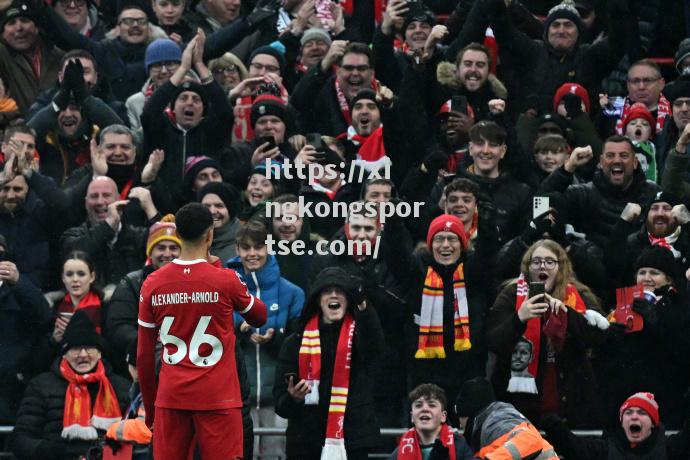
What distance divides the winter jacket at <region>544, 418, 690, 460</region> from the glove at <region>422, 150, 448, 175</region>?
2983 millimetres

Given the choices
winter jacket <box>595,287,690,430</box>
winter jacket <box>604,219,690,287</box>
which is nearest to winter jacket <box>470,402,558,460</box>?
winter jacket <box>595,287,690,430</box>

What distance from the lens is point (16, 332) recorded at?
15219 mm

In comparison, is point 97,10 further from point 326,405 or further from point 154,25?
point 326,405

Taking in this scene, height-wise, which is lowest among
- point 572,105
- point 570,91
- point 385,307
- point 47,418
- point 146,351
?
point 47,418

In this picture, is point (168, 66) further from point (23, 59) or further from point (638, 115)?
point (638, 115)

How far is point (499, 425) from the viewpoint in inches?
492

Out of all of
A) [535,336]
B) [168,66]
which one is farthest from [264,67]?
[535,336]

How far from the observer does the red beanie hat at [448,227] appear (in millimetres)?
14789

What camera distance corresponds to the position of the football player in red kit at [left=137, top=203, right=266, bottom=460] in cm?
1227

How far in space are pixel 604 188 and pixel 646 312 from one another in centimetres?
163

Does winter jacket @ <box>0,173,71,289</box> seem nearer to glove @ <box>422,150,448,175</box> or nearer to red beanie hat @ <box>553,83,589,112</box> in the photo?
glove @ <box>422,150,448,175</box>

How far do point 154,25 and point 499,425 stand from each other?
7767 mm

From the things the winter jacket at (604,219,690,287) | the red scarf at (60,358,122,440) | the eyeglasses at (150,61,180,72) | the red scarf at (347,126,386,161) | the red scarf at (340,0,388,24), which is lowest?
the red scarf at (60,358,122,440)

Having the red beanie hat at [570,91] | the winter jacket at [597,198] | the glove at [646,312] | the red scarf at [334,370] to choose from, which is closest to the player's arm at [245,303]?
the red scarf at [334,370]
